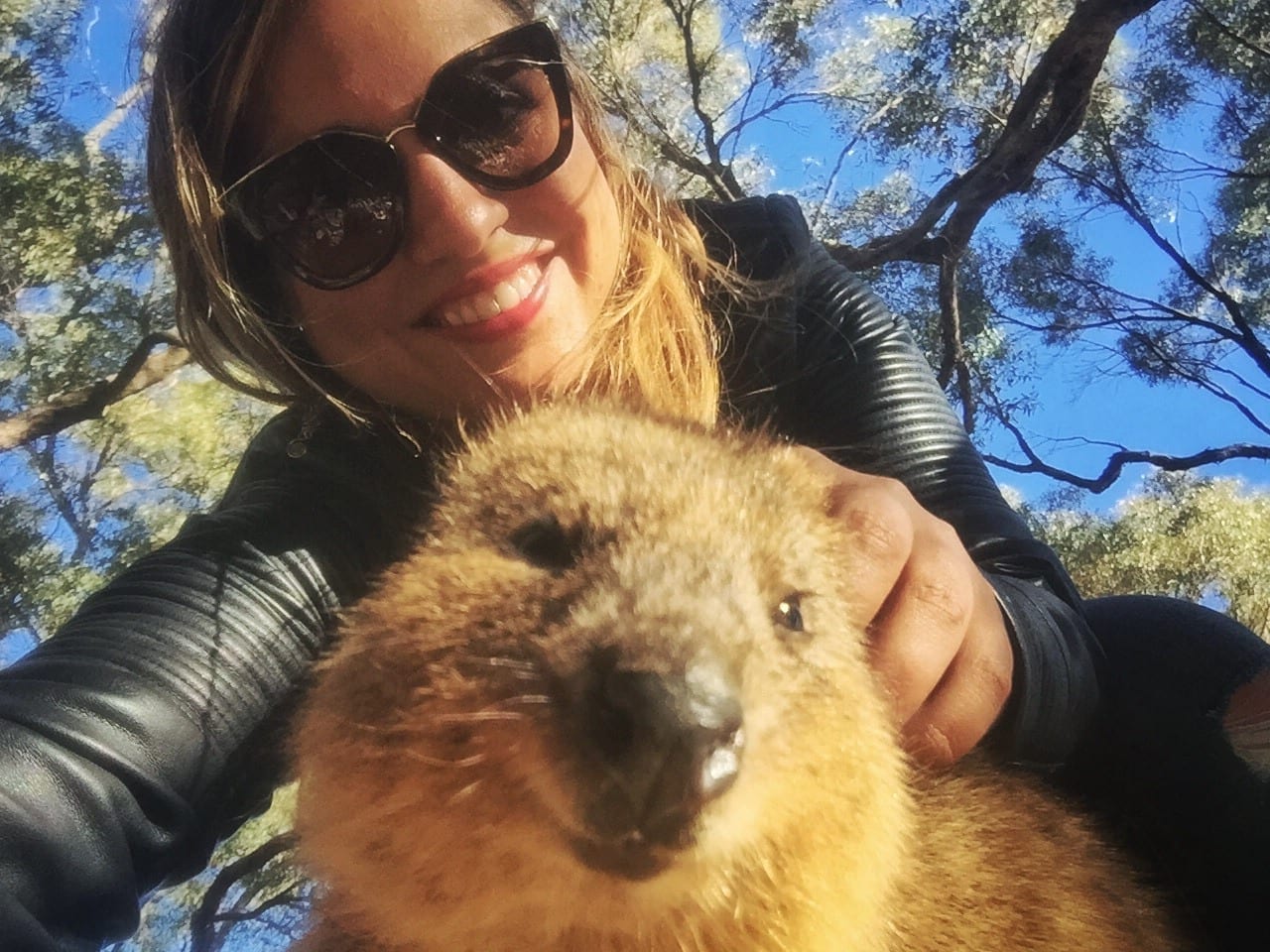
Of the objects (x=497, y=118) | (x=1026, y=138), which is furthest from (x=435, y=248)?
(x=1026, y=138)

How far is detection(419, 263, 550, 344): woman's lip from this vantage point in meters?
1.31

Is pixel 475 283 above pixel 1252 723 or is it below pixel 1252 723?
above

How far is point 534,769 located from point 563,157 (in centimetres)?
91

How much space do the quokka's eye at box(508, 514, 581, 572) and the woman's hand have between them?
30cm

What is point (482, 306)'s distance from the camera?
4.30 feet

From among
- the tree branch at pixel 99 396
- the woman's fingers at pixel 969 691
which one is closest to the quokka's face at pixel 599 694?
the woman's fingers at pixel 969 691

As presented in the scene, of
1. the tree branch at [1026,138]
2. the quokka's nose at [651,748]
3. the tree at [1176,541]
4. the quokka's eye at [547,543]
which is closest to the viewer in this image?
the quokka's nose at [651,748]

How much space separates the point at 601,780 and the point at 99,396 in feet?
9.64

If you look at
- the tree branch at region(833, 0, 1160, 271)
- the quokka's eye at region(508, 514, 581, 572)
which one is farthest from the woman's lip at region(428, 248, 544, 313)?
the tree branch at region(833, 0, 1160, 271)

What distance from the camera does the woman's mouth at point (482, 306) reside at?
51.6 inches

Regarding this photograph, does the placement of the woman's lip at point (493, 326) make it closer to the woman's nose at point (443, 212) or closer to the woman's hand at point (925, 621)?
the woman's nose at point (443, 212)

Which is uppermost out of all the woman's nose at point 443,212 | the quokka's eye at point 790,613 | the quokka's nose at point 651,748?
the woman's nose at point 443,212

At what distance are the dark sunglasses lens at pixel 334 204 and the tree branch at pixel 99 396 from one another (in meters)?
1.95

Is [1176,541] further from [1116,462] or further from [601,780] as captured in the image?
[601,780]
